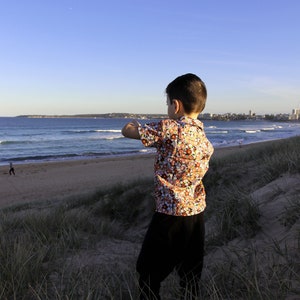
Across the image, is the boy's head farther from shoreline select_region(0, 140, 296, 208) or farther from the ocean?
the ocean

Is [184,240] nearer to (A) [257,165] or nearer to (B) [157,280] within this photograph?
(B) [157,280]

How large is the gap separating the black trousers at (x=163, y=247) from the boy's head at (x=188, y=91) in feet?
2.44

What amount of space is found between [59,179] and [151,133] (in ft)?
53.4

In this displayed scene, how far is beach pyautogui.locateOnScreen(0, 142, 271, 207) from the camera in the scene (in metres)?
13.7

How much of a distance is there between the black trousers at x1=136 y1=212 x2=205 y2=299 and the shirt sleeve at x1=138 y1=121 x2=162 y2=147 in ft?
1.64

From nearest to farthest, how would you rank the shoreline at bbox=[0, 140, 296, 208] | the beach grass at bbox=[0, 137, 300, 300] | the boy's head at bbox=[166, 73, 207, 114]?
the boy's head at bbox=[166, 73, 207, 114] < the beach grass at bbox=[0, 137, 300, 300] < the shoreline at bbox=[0, 140, 296, 208]

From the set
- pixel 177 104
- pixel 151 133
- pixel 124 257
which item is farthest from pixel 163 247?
pixel 124 257

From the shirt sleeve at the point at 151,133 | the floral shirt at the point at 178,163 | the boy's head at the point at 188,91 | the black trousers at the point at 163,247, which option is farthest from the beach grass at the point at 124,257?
the boy's head at the point at 188,91

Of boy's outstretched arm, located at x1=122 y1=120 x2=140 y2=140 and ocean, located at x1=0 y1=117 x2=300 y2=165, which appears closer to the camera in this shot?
boy's outstretched arm, located at x1=122 y1=120 x2=140 y2=140

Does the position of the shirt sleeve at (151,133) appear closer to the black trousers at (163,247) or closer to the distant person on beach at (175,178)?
the distant person on beach at (175,178)

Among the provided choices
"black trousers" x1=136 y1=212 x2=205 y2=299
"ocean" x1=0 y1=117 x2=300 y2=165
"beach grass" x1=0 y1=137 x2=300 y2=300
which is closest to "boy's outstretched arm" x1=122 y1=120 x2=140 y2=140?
"black trousers" x1=136 y1=212 x2=205 y2=299

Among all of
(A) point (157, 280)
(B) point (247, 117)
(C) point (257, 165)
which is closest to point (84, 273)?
(A) point (157, 280)

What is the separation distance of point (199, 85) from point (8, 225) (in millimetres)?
3519

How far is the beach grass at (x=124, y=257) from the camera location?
7.82ft
